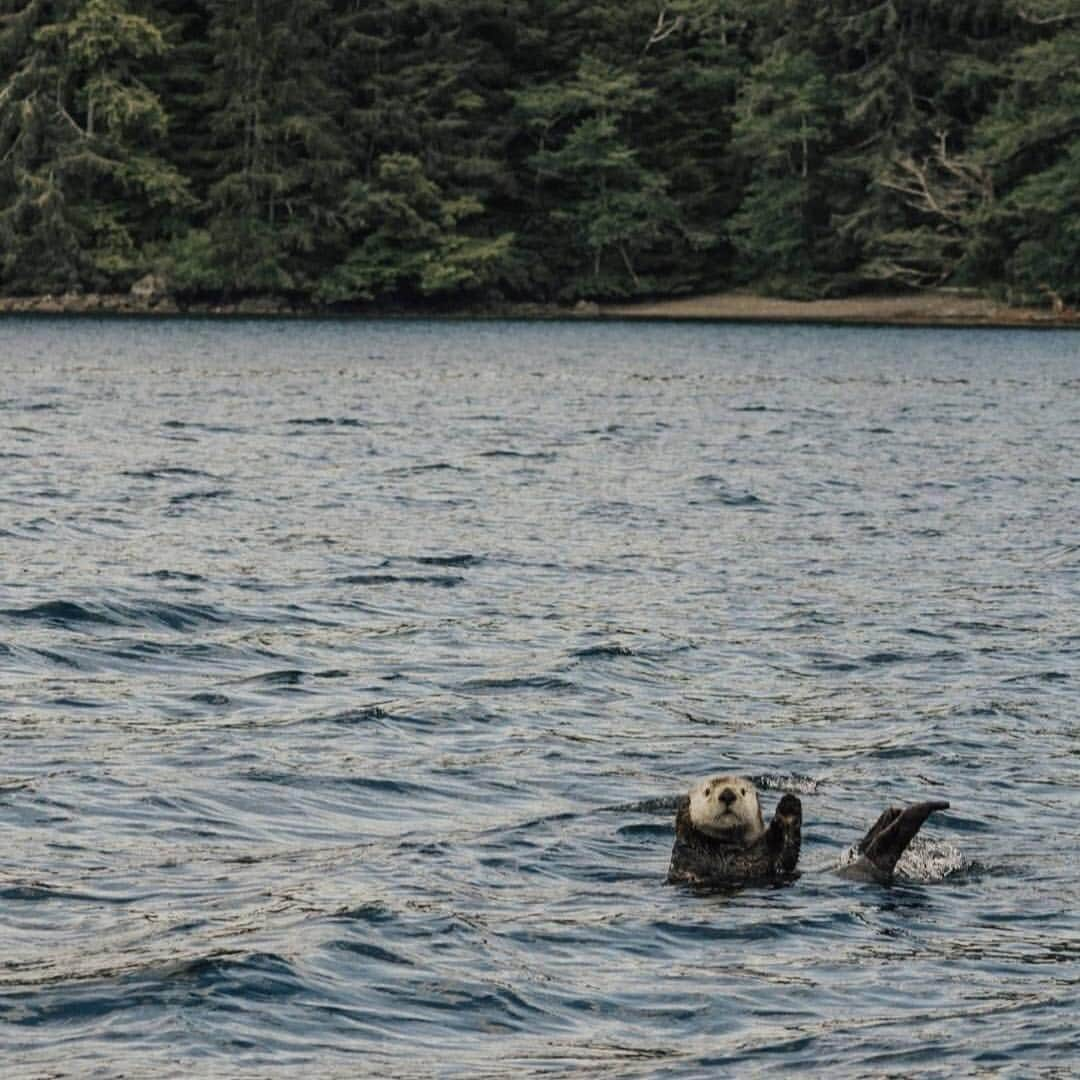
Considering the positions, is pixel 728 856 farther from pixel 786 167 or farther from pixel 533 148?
pixel 533 148

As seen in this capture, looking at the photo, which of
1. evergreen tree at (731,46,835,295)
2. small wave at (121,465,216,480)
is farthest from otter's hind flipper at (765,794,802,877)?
Result: evergreen tree at (731,46,835,295)

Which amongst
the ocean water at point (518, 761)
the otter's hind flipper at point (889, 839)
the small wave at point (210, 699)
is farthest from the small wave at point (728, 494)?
the otter's hind flipper at point (889, 839)

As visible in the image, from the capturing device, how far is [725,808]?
11.4 m

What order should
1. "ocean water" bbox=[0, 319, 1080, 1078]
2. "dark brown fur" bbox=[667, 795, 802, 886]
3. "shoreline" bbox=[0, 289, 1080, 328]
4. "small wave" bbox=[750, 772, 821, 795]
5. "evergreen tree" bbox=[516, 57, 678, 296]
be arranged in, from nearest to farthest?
"ocean water" bbox=[0, 319, 1080, 1078], "dark brown fur" bbox=[667, 795, 802, 886], "small wave" bbox=[750, 772, 821, 795], "shoreline" bbox=[0, 289, 1080, 328], "evergreen tree" bbox=[516, 57, 678, 296]

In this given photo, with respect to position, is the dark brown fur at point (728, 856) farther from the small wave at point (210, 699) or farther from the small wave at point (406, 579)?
the small wave at point (406, 579)

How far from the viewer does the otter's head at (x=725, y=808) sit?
37.2 feet

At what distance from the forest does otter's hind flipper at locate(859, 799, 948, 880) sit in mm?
78746

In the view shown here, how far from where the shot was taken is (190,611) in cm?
1945

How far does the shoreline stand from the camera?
91.3 m

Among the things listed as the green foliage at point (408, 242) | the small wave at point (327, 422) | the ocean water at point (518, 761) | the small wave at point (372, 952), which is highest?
the green foliage at point (408, 242)

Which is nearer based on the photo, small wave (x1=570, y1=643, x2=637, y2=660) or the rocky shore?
small wave (x1=570, y1=643, x2=637, y2=660)

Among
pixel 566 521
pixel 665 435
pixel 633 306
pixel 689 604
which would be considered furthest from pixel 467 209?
pixel 689 604

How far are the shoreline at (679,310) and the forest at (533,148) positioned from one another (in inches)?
25.0

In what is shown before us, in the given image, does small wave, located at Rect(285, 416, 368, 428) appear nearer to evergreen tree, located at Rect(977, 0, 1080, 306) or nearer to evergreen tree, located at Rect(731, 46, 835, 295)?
evergreen tree, located at Rect(977, 0, 1080, 306)
